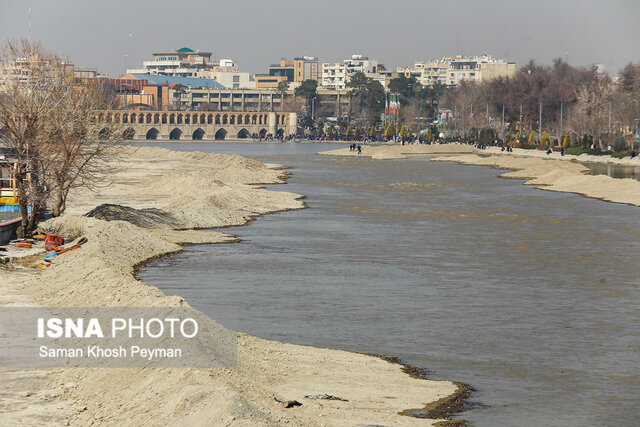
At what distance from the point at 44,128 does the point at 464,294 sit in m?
21.3

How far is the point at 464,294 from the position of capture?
36.1 metres

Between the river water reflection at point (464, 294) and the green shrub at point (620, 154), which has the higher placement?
the green shrub at point (620, 154)

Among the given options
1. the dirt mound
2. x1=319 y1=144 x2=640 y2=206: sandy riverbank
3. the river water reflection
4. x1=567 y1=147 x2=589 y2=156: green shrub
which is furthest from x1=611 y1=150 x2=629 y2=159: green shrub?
the dirt mound

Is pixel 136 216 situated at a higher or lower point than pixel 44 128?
lower

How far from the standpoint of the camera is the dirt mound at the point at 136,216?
52719mm

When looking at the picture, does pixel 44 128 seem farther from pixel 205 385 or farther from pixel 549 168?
pixel 549 168

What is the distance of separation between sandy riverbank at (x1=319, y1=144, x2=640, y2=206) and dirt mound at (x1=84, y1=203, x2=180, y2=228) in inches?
1502

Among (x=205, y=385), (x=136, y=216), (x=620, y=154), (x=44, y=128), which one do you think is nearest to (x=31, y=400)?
(x=205, y=385)

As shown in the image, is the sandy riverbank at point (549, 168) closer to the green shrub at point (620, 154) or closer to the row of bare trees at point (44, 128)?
the green shrub at point (620, 154)

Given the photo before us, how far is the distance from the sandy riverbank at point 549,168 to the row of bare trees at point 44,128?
43.4 m

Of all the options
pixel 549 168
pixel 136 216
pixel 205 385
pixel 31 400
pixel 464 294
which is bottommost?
pixel 464 294

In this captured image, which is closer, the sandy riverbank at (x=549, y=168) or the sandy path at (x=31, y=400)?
the sandy path at (x=31, y=400)

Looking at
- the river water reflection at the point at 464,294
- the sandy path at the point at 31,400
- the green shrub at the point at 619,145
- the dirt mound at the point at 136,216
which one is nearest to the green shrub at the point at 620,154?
the green shrub at the point at 619,145

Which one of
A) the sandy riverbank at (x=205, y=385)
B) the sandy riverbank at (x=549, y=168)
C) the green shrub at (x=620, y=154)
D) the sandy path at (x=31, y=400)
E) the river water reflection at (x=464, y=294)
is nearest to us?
the sandy riverbank at (x=205, y=385)
